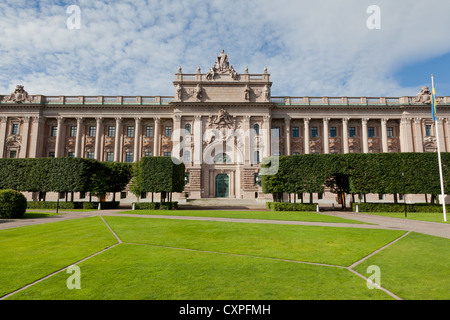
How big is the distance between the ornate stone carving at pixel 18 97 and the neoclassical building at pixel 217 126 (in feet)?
0.72

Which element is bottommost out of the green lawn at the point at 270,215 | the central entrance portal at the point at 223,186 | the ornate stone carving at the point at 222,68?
the green lawn at the point at 270,215

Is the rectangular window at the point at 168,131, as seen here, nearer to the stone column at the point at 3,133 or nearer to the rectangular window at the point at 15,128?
the rectangular window at the point at 15,128

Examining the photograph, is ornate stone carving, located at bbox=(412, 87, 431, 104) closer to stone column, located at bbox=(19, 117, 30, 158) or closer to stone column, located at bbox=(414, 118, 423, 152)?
stone column, located at bbox=(414, 118, 423, 152)

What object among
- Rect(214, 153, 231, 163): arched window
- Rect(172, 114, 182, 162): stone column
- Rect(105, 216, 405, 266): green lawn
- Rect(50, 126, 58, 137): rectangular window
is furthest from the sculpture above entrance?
Rect(105, 216, 405, 266): green lawn

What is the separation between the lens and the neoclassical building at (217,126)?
52469mm

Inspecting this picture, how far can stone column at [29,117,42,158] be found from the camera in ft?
177

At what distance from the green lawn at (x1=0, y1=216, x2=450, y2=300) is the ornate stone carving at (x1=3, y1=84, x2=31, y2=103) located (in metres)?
56.5

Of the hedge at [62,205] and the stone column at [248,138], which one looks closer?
the hedge at [62,205]

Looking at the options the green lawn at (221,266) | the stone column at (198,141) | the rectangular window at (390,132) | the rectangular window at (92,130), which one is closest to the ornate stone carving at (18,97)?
the rectangular window at (92,130)

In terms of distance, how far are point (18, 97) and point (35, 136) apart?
9.91 metres

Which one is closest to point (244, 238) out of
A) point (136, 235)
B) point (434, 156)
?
point (136, 235)

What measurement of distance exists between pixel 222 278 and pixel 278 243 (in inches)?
218

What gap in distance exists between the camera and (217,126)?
5281cm

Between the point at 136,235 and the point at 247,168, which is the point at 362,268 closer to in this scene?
the point at 136,235
